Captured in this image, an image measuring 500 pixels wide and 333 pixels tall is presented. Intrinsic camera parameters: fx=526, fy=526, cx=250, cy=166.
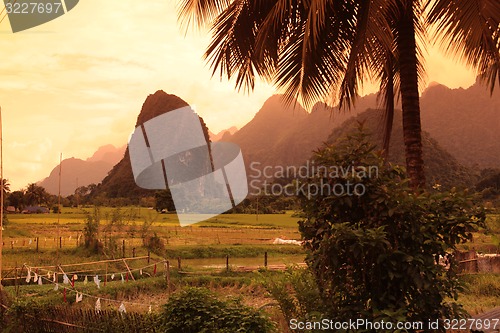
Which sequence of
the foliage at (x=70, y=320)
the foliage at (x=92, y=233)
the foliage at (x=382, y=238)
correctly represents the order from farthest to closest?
the foliage at (x=92, y=233)
the foliage at (x=70, y=320)
the foliage at (x=382, y=238)

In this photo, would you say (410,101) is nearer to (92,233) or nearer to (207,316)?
(207,316)

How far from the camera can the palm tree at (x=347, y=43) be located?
544 centimetres

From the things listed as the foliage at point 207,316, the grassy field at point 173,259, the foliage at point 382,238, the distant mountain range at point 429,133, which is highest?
the distant mountain range at point 429,133

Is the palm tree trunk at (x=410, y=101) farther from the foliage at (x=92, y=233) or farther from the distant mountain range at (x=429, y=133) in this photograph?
the distant mountain range at (x=429, y=133)

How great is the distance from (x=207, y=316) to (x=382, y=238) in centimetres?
227

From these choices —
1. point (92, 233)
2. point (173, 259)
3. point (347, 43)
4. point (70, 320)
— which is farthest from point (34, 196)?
point (347, 43)

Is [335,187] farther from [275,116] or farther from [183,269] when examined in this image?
[275,116]

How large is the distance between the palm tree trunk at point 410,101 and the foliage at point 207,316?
2.32 meters

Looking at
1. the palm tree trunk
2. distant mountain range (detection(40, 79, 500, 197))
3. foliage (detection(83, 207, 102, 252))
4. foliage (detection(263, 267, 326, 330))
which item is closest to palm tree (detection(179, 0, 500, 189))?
the palm tree trunk

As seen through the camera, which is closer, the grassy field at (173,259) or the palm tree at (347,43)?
the palm tree at (347,43)

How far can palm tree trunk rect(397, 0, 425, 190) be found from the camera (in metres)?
5.88

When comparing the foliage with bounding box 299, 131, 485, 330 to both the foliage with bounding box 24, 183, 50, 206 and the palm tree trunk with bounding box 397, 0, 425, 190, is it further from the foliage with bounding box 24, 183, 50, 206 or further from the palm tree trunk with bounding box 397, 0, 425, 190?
the foliage with bounding box 24, 183, 50, 206

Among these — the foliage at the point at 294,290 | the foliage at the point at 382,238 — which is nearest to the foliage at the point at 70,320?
the foliage at the point at 294,290

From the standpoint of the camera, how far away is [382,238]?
3.26 meters
